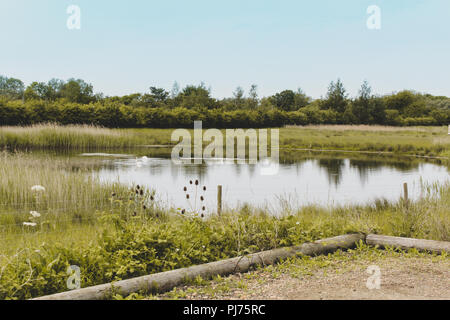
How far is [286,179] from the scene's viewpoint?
1317 cm

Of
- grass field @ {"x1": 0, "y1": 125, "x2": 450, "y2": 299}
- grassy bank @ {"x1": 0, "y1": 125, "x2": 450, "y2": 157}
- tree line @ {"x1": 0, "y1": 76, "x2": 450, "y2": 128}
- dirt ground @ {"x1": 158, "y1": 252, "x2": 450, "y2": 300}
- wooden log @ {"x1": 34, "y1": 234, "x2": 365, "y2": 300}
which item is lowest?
dirt ground @ {"x1": 158, "y1": 252, "x2": 450, "y2": 300}

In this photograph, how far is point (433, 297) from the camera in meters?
3.84

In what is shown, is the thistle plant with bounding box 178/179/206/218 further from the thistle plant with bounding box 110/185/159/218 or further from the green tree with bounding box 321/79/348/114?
the green tree with bounding box 321/79/348/114

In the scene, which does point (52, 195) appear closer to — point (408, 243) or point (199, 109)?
point (408, 243)

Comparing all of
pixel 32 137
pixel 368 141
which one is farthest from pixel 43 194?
pixel 368 141

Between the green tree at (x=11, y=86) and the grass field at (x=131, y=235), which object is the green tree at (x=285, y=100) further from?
the grass field at (x=131, y=235)

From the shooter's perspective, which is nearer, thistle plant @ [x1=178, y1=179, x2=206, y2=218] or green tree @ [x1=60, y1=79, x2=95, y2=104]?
thistle plant @ [x1=178, y1=179, x2=206, y2=218]

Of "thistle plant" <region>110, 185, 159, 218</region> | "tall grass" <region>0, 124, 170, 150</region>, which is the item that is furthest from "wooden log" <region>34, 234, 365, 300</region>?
"tall grass" <region>0, 124, 170, 150</region>

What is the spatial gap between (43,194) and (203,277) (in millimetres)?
4795

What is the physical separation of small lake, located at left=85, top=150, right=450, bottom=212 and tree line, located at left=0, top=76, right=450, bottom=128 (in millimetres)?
18701

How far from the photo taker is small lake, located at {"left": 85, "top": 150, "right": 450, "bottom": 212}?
31.1 ft

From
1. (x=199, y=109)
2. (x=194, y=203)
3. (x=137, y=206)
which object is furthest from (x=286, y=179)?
(x=199, y=109)

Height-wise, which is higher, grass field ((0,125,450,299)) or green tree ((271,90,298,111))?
green tree ((271,90,298,111))

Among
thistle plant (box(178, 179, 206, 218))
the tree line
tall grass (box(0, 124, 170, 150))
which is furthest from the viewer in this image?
the tree line
